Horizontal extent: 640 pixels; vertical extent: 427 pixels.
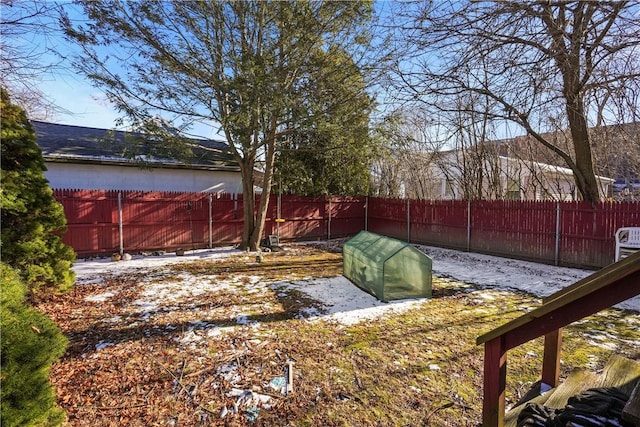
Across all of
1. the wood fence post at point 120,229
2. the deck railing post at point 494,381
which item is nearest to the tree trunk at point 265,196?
the wood fence post at point 120,229

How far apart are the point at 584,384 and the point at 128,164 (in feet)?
42.4

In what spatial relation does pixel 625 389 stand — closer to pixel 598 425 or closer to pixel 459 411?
pixel 598 425

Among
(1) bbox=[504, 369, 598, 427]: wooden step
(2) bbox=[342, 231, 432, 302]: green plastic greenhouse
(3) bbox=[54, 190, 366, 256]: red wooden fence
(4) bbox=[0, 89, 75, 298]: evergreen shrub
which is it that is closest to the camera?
(1) bbox=[504, 369, 598, 427]: wooden step

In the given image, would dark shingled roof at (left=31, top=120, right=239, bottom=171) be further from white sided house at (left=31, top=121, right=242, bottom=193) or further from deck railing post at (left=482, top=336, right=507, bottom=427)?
deck railing post at (left=482, top=336, right=507, bottom=427)

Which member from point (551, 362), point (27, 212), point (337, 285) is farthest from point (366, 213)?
point (551, 362)

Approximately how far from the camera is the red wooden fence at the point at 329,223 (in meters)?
8.64

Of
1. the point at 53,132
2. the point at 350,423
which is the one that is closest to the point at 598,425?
the point at 350,423

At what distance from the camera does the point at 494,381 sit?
2107 mm

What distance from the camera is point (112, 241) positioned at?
10.1 meters

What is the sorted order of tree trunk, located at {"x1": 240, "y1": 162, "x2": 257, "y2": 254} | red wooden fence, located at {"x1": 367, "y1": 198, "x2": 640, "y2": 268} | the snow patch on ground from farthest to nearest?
tree trunk, located at {"x1": 240, "y1": 162, "x2": 257, "y2": 254}, red wooden fence, located at {"x1": 367, "y1": 198, "x2": 640, "y2": 268}, the snow patch on ground

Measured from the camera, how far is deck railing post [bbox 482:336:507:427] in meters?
2.06

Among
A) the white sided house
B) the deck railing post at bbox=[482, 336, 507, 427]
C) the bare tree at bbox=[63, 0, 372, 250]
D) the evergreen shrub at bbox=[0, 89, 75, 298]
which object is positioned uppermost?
the bare tree at bbox=[63, 0, 372, 250]

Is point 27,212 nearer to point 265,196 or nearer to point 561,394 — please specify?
point 265,196

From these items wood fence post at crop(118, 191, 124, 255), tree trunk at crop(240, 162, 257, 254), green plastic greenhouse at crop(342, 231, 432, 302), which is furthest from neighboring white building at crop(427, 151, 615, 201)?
wood fence post at crop(118, 191, 124, 255)
